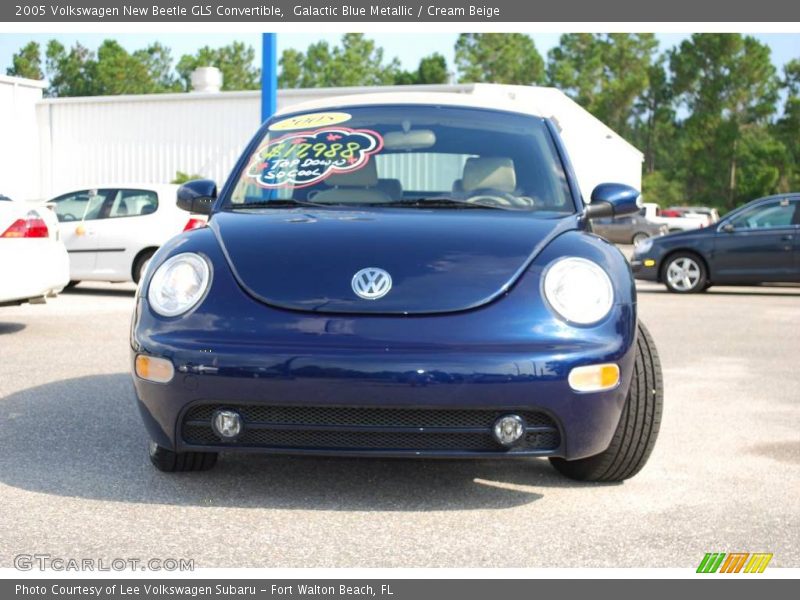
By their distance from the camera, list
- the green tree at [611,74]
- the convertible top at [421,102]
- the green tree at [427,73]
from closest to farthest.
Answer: the convertible top at [421,102] → the green tree at [611,74] → the green tree at [427,73]

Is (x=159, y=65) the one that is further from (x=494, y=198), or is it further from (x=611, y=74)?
(x=494, y=198)

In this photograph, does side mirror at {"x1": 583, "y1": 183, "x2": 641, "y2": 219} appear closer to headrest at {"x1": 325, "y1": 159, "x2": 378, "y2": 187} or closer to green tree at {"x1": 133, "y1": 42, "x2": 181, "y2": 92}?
headrest at {"x1": 325, "y1": 159, "x2": 378, "y2": 187}

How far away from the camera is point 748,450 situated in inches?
216

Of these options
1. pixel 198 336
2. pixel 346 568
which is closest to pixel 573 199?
pixel 198 336

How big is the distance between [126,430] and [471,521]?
2.16m

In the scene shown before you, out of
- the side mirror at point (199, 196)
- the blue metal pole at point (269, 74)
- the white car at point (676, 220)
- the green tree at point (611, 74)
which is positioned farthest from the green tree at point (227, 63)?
the side mirror at point (199, 196)

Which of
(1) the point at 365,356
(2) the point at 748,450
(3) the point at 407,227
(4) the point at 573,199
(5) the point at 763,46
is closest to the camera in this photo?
(1) the point at 365,356

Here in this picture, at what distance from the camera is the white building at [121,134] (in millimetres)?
31969

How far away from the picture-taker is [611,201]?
17.4 ft

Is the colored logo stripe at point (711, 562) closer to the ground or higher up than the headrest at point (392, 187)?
closer to the ground

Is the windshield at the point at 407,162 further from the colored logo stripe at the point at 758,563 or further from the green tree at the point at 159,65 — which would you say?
the green tree at the point at 159,65

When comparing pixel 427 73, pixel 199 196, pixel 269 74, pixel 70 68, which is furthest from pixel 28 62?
pixel 199 196

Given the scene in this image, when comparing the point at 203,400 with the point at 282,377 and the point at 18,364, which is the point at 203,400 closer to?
the point at 282,377

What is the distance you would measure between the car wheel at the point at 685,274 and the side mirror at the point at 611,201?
1212 cm
